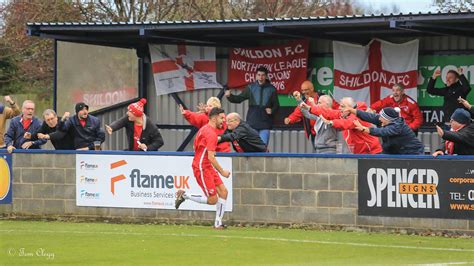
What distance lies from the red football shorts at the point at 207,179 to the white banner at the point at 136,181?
516 millimetres

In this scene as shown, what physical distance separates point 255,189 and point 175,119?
7.53m

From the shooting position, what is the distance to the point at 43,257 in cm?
1398

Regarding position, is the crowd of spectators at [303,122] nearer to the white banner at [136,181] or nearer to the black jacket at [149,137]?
the black jacket at [149,137]

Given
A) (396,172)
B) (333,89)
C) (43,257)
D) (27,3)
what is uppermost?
(27,3)

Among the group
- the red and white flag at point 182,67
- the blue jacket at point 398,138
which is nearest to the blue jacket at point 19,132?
the red and white flag at point 182,67

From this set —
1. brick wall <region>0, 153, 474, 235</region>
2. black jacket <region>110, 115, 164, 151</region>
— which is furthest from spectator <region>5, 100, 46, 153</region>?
black jacket <region>110, 115, 164, 151</region>

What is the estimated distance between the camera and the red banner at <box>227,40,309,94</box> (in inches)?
915

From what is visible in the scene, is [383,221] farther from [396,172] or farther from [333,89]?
[333,89]

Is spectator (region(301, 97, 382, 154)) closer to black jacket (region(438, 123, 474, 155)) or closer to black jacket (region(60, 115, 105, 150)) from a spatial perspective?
black jacket (region(438, 123, 474, 155))

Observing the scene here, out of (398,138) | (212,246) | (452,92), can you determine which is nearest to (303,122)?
(452,92)

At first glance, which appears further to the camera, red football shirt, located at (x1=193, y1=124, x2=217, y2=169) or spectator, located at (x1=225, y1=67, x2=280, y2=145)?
spectator, located at (x1=225, y1=67, x2=280, y2=145)

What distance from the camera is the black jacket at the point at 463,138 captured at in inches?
639

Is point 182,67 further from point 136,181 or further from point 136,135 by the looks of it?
point 136,181

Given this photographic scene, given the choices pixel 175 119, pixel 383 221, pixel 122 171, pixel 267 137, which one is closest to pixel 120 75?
pixel 175 119
